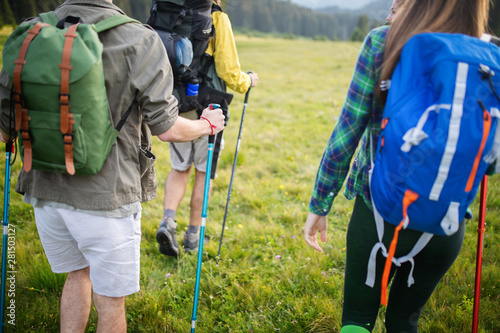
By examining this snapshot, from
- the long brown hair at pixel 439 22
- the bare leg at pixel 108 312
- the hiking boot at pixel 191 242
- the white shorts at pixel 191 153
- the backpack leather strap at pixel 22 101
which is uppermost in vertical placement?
the long brown hair at pixel 439 22

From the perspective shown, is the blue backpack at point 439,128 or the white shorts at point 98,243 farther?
the white shorts at point 98,243

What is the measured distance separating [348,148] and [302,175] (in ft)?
14.8

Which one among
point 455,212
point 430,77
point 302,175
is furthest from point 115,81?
point 302,175

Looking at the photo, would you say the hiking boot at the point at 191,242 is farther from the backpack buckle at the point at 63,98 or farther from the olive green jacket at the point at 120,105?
the backpack buckle at the point at 63,98

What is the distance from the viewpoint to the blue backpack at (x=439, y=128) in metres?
1.41

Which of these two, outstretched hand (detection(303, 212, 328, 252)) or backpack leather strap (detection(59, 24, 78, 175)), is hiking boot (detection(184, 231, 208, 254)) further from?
backpack leather strap (detection(59, 24, 78, 175))

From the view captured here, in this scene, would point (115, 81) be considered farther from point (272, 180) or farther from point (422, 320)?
point (272, 180)

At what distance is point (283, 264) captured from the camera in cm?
384

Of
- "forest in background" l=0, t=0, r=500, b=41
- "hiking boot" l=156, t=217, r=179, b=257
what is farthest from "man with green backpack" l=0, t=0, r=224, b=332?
"forest in background" l=0, t=0, r=500, b=41

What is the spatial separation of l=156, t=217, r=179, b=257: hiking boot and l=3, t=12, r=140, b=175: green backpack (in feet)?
6.46

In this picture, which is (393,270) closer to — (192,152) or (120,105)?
(120,105)

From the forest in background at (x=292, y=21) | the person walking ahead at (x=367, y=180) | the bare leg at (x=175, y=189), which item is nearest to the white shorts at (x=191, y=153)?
the bare leg at (x=175, y=189)

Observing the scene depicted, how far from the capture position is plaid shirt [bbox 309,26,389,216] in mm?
1698

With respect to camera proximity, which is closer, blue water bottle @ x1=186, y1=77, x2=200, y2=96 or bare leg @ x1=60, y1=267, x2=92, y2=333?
bare leg @ x1=60, y1=267, x2=92, y2=333
